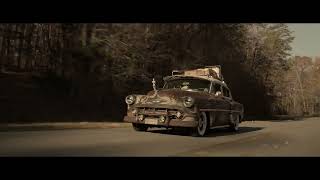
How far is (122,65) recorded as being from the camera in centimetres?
1736

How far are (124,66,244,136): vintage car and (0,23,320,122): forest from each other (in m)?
1.62

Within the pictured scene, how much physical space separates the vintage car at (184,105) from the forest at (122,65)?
1.62 meters

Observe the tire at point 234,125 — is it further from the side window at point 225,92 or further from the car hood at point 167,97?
the car hood at point 167,97

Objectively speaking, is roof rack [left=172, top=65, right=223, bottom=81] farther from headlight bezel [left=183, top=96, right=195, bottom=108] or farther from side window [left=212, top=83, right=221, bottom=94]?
headlight bezel [left=183, top=96, right=195, bottom=108]

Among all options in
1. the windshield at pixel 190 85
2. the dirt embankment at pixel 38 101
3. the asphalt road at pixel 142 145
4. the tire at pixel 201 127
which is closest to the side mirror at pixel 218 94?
the windshield at pixel 190 85

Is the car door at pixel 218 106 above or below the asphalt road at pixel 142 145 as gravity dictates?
above

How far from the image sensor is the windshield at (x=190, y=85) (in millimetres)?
13078

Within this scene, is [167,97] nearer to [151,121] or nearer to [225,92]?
[151,121]

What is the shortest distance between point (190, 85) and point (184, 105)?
1453 millimetres

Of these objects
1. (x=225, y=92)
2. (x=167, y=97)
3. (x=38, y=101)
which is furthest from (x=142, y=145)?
(x=38, y=101)

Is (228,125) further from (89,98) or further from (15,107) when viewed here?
(15,107)

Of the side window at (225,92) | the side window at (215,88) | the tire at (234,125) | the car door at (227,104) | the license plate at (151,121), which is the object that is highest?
the side window at (215,88)

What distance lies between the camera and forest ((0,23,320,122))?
13906 mm
